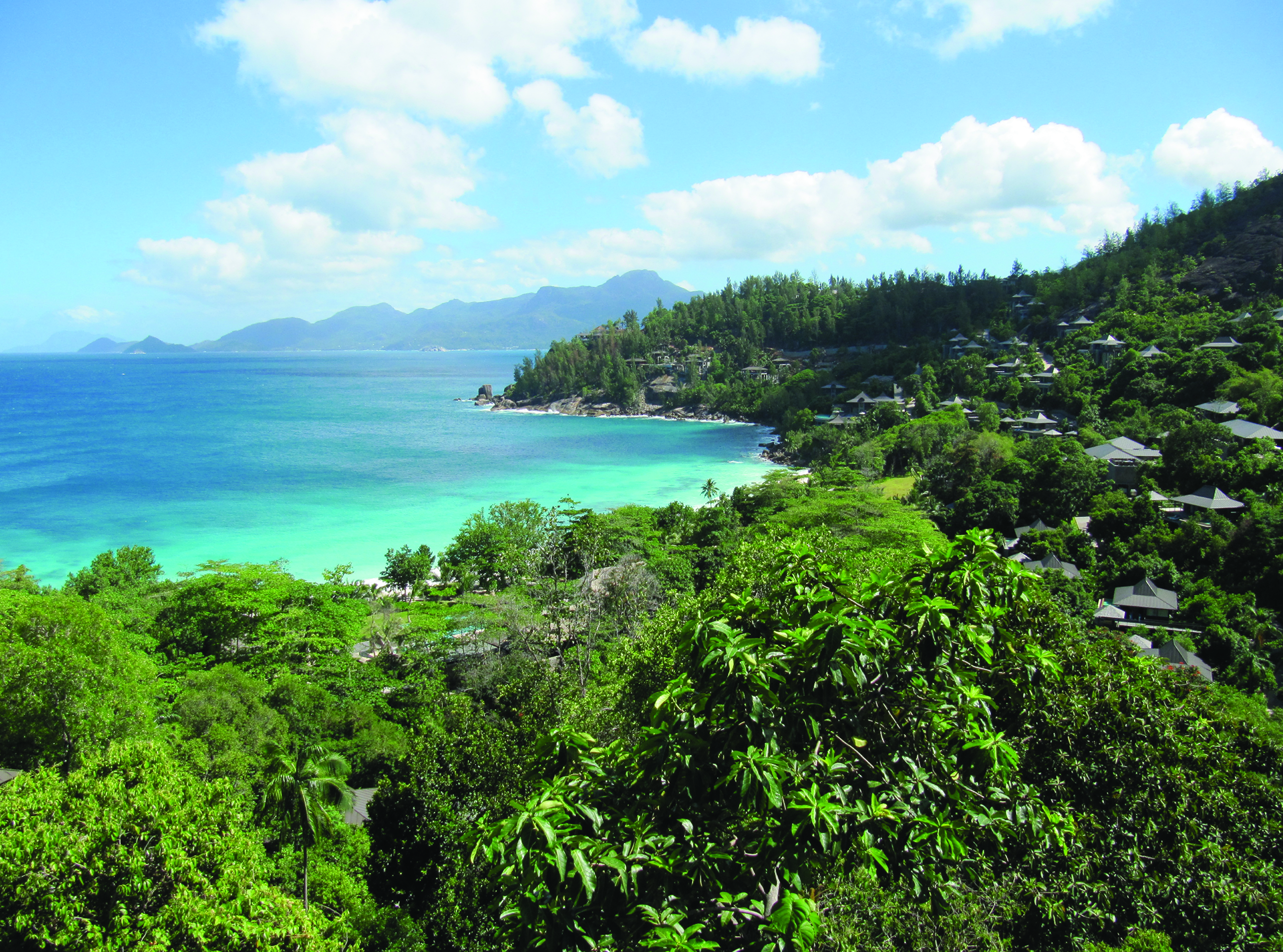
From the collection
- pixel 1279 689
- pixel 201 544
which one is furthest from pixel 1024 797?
pixel 201 544

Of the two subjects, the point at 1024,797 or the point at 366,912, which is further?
the point at 366,912

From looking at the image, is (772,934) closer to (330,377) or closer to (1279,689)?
(1279,689)

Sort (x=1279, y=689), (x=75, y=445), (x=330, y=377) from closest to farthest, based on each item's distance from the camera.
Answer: (x=1279, y=689)
(x=75, y=445)
(x=330, y=377)

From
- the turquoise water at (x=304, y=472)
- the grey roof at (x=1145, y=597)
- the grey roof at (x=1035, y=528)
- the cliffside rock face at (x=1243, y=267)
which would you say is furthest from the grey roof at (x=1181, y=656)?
the cliffside rock face at (x=1243, y=267)

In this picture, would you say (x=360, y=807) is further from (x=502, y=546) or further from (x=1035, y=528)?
(x=1035, y=528)

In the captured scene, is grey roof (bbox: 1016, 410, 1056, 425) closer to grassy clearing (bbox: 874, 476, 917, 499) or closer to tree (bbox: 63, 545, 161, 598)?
grassy clearing (bbox: 874, 476, 917, 499)

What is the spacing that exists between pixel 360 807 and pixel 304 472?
3801 cm

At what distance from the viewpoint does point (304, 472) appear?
4338cm

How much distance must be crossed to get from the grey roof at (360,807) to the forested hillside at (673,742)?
133mm

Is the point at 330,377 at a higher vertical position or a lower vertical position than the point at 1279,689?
higher

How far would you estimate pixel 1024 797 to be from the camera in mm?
3594

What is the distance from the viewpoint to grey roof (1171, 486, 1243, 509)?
21.2 m

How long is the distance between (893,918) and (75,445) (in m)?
70.0

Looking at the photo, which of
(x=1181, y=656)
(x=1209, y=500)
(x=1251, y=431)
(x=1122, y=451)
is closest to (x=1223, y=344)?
(x=1251, y=431)
